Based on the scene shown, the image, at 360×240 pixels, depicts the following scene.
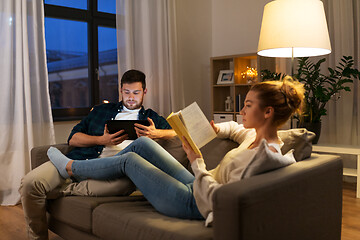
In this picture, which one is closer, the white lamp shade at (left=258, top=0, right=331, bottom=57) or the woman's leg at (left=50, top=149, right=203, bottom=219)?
the woman's leg at (left=50, top=149, right=203, bottom=219)

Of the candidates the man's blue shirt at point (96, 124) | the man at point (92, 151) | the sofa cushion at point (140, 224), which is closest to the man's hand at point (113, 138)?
the man at point (92, 151)

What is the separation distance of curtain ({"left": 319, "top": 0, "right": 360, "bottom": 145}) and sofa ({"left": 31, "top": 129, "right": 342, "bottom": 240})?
7.79 feet

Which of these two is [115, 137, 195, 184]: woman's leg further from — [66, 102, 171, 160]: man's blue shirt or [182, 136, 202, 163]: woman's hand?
[66, 102, 171, 160]: man's blue shirt

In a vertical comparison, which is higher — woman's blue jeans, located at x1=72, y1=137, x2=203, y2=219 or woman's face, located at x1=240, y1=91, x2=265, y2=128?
woman's face, located at x1=240, y1=91, x2=265, y2=128

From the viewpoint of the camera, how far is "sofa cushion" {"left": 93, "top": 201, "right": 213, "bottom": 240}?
1424 millimetres

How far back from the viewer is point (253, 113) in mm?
1638

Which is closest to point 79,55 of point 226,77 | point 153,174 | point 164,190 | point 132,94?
point 132,94

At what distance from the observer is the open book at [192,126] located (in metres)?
1.58

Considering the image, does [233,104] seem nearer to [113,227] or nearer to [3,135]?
[3,135]

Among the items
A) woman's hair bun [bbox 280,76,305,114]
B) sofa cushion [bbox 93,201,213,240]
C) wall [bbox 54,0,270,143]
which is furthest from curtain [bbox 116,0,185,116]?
woman's hair bun [bbox 280,76,305,114]

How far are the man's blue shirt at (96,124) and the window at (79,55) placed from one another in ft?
3.84

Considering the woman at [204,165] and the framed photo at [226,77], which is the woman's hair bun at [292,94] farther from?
the framed photo at [226,77]

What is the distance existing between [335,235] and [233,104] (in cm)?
297

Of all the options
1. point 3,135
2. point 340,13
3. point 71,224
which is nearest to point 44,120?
point 3,135
